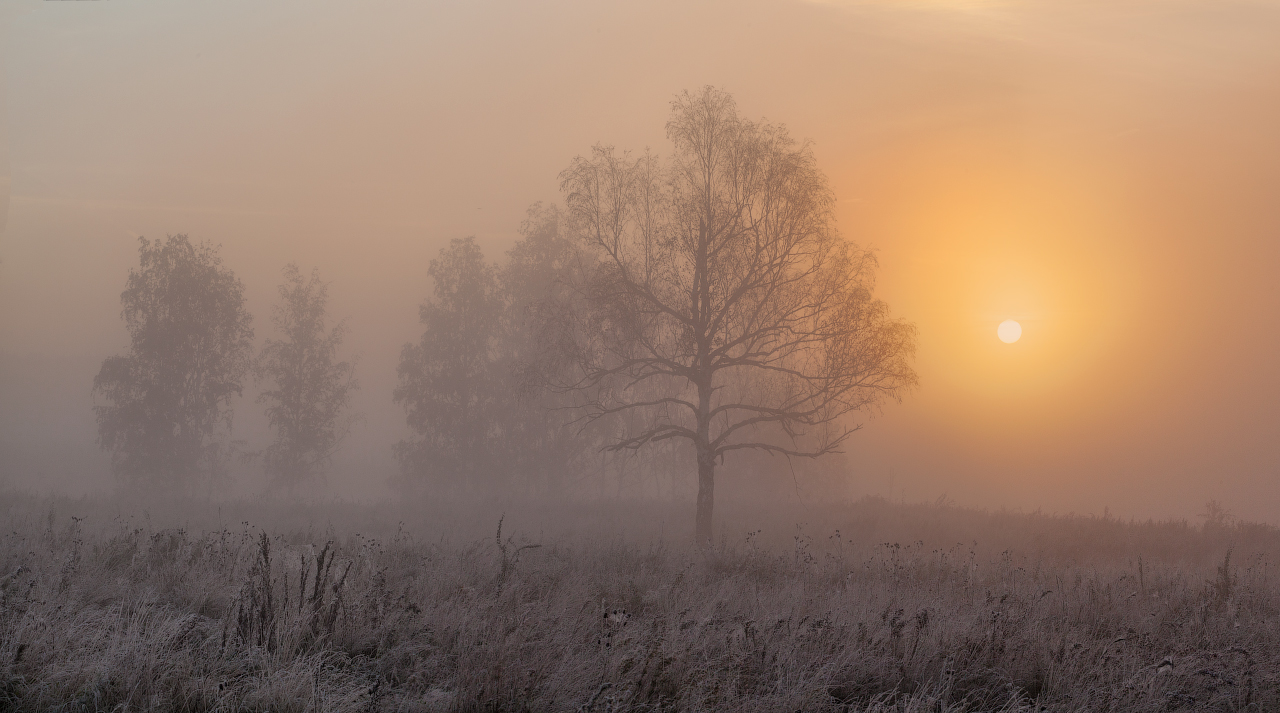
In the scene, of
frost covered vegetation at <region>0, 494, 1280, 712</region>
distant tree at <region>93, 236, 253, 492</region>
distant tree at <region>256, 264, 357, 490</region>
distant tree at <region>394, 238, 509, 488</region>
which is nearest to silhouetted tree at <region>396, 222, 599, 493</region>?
distant tree at <region>394, 238, 509, 488</region>

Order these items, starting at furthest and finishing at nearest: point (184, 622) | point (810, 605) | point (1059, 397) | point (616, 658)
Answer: point (1059, 397), point (810, 605), point (184, 622), point (616, 658)

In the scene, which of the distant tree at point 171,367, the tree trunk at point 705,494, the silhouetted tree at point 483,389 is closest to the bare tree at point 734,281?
the tree trunk at point 705,494

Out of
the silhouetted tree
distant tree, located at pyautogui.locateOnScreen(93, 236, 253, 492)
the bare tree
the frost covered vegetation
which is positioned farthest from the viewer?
the silhouetted tree

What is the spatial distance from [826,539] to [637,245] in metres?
7.99

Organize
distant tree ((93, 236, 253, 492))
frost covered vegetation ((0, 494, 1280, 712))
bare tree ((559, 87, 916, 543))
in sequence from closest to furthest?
frost covered vegetation ((0, 494, 1280, 712)) < bare tree ((559, 87, 916, 543)) < distant tree ((93, 236, 253, 492))

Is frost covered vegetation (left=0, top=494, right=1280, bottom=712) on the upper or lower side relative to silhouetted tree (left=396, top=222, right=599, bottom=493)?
lower

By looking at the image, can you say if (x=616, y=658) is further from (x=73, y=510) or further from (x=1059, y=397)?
(x=1059, y=397)

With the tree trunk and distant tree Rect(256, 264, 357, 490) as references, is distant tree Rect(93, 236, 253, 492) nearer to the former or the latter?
distant tree Rect(256, 264, 357, 490)

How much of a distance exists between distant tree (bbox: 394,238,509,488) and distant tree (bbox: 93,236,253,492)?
7.29m

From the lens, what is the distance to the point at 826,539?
50.8 ft

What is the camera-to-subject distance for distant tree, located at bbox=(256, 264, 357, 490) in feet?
104

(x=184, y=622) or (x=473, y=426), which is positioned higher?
(x=473, y=426)

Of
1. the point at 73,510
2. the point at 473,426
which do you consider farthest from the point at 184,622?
the point at 473,426

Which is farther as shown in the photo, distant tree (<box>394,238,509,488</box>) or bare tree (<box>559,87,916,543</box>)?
distant tree (<box>394,238,509,488</box>)
